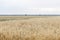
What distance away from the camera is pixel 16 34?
0.51 metres

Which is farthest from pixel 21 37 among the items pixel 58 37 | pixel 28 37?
pixel 58 37

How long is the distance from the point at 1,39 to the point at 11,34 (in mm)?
44

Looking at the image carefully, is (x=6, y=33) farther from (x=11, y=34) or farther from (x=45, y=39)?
(x=45, y=39)
